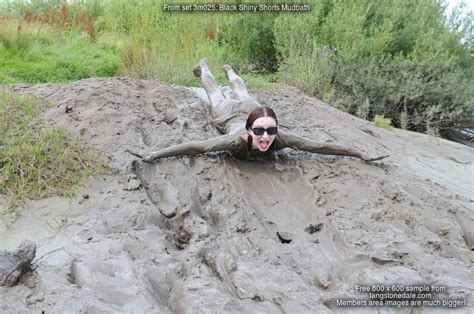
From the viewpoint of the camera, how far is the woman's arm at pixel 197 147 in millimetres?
5176

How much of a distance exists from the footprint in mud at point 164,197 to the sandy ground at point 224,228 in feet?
→ 0.05

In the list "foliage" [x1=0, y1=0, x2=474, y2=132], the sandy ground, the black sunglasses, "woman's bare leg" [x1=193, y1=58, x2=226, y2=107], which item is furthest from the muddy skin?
"foliage" [x1=0, y1=0, x2=474, y2=132]

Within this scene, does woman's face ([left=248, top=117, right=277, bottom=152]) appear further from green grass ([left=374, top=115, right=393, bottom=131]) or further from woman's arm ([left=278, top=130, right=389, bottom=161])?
green grass ([left=374, top=115, right=393, bottom=131])

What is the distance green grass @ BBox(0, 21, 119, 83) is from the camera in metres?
8.18

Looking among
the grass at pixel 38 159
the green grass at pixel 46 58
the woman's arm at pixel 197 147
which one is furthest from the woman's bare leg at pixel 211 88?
the green grass at pixel 46 58

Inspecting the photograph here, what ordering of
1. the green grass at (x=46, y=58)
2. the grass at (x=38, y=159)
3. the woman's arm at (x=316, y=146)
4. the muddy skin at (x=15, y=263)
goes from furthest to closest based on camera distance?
the green grass at (x=46, y=58) < the woman's arm at (x=316, y=146) < the grass at (x=38, y=159) < the muddy skin at (x=15, y=263)

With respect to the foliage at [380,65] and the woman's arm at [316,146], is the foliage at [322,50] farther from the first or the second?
the woman's arm at [316,146]

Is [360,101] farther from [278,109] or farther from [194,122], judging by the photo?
[194,122]

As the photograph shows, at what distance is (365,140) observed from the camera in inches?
273

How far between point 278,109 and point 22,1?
28.3ft

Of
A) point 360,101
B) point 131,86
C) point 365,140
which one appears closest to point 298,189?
point 365,140

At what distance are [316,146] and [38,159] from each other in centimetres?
280

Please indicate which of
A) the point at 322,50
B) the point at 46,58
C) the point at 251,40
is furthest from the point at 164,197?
the point at 251,40
